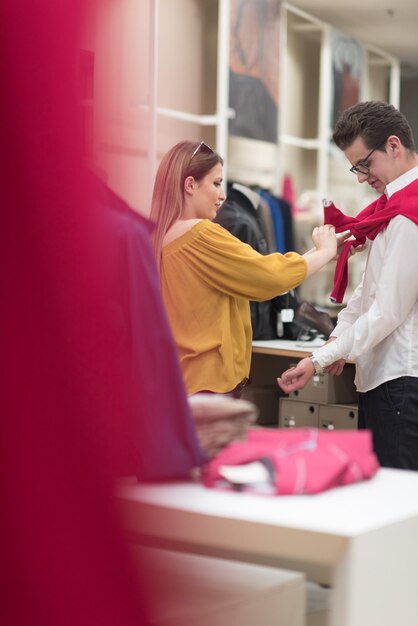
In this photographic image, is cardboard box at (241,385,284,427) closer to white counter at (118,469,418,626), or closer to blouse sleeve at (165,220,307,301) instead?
blouse sleeve at (165,220,307,301)

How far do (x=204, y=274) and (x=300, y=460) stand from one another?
1016 millimetres

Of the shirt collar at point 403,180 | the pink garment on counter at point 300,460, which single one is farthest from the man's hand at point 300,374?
the pink garment on counter at point 300,460

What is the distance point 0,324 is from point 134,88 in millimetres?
128

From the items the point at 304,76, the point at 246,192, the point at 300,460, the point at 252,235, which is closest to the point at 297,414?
the point at 252,235

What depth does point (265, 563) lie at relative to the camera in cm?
110

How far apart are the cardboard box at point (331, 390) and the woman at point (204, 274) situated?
123 centimetres

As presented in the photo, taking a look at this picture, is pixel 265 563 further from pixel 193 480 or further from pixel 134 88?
pixel 134 88

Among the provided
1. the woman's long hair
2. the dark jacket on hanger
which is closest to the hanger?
the dark jacket on hanger

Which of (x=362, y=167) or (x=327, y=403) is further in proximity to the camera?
(x=327, y=403)

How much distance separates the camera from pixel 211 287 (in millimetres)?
2197

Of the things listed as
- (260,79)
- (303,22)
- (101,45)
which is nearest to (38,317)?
(101,45)

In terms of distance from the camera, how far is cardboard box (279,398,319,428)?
11.3 ft

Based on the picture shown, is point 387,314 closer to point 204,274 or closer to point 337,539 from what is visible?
point 204,274

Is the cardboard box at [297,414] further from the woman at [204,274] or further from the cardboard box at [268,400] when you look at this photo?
the woman at [204,274]
